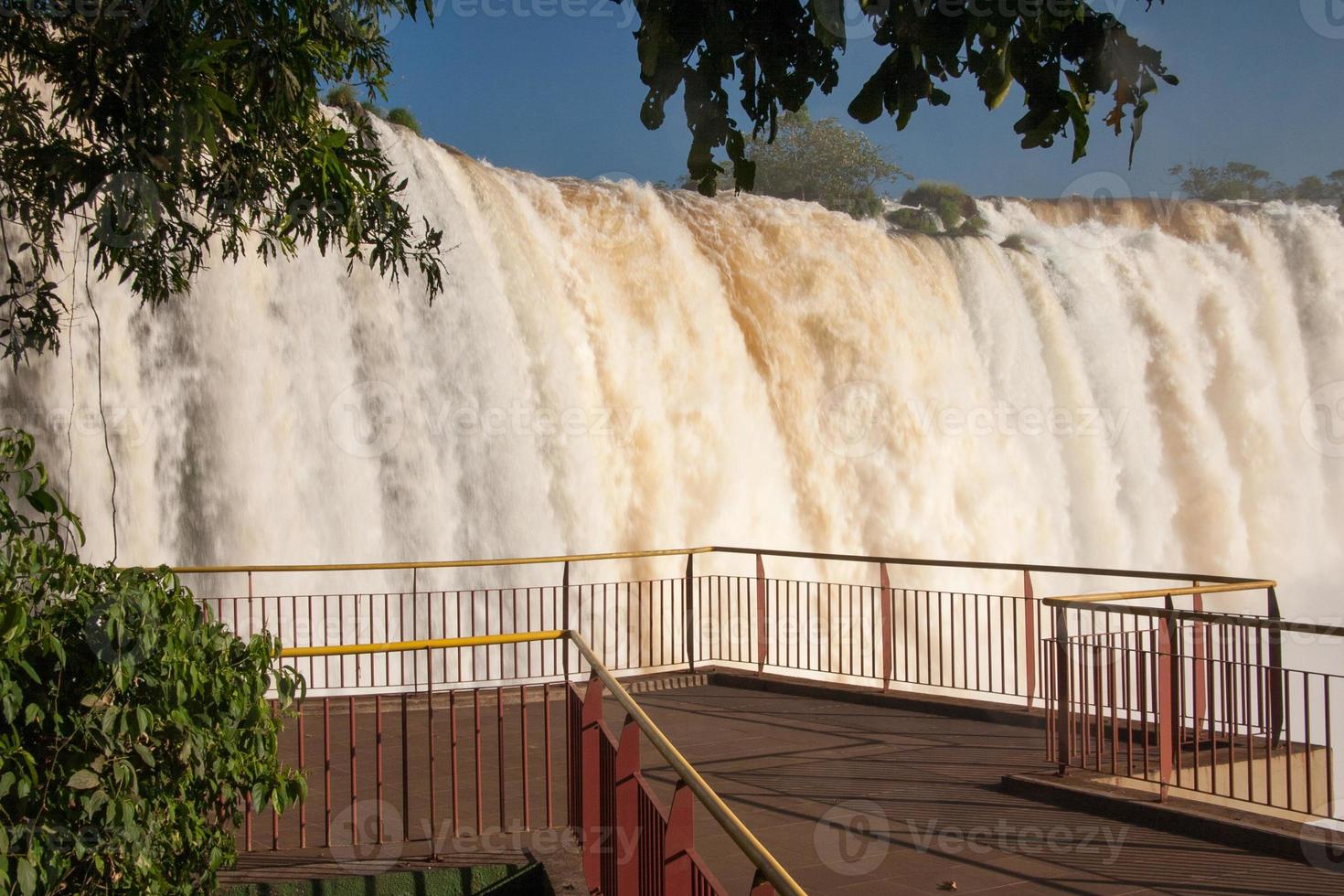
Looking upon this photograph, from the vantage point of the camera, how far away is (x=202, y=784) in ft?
14.9

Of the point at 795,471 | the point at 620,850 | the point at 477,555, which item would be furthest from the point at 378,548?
the point at 620,850

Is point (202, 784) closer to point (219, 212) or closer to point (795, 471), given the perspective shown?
point (219, 212)

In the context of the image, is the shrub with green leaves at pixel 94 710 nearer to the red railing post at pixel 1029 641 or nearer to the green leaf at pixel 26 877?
the green leaf at pixel 26 877

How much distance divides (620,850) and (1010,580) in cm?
2242

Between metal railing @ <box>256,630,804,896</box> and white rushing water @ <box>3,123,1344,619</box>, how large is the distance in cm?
696
